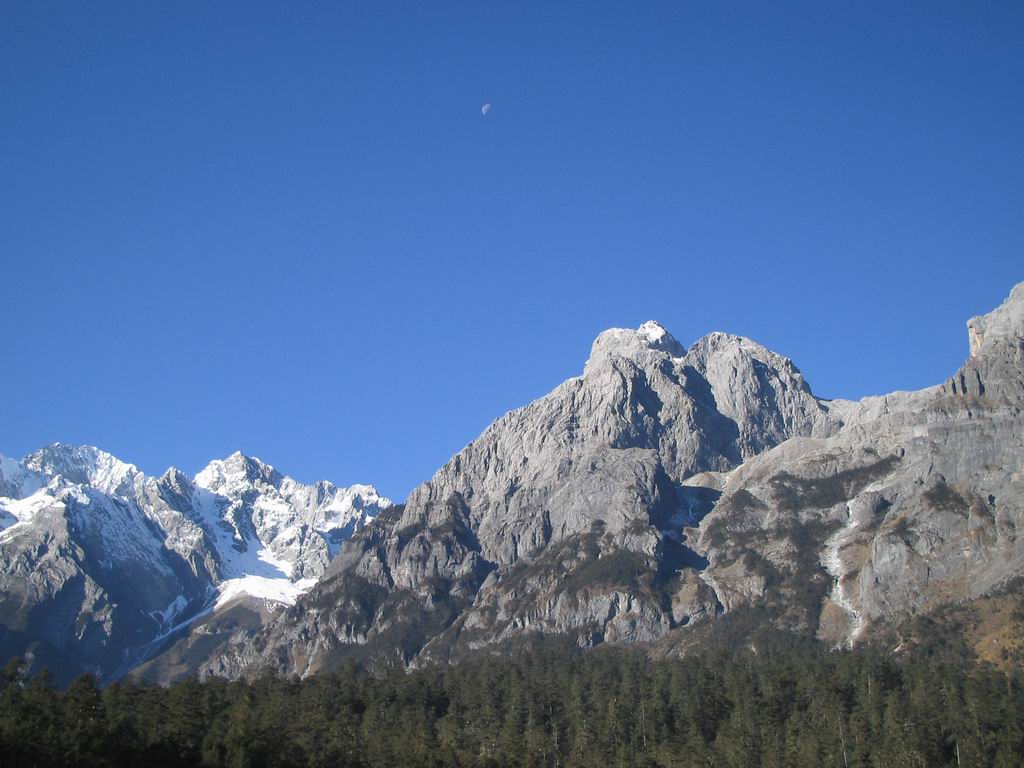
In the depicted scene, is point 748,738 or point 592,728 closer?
point 748,738

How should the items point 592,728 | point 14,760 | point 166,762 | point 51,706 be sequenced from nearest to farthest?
point 14,760 < point 166,762 < point 51,706 < point 592,728

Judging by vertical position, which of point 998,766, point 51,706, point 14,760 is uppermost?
point 51,706

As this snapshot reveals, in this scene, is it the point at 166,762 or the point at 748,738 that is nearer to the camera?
the point at 166,762

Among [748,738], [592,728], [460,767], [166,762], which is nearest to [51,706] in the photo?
[166,762]

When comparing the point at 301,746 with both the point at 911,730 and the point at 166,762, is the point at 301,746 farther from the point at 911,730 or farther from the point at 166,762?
the point at 911,730

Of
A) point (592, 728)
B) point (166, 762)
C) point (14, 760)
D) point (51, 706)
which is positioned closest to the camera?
point (14, 760)

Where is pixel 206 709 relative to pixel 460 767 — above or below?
above

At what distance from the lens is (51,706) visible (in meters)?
152

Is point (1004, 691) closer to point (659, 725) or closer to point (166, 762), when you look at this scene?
point (659, 725)

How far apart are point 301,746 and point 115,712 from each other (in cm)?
2714

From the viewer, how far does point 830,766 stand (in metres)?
160

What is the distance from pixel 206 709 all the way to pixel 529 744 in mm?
52164

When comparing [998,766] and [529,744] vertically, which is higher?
[529,744]

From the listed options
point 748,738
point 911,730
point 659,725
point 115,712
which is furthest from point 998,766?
point 115,712
